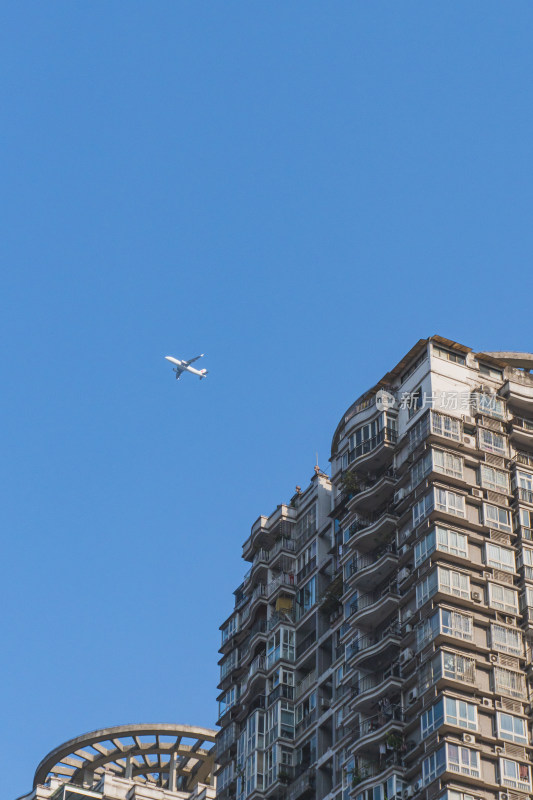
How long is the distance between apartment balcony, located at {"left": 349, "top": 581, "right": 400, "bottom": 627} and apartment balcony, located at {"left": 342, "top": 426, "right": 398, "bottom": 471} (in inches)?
306

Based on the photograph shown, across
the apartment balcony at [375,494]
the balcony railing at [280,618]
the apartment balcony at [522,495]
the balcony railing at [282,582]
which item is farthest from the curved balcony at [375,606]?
the balcony railing at [282,582]

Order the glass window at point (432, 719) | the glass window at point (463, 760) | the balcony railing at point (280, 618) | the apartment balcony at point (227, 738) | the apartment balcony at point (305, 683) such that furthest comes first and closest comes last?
the apartment balcony at point (227, 738), the balcony railing at point (280, 618), the apartment balcony at point (305, 683), the glass window at point (432, 719), the glass window at point (463, 760)

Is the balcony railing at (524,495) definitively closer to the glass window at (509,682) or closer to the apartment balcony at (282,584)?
the glass window at (509,682)

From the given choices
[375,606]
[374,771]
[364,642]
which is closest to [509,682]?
[374,771]

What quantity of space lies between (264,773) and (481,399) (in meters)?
23.7

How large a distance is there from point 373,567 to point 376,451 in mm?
7510

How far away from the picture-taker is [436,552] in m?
72.7

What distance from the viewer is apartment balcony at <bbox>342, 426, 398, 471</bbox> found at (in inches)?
3206

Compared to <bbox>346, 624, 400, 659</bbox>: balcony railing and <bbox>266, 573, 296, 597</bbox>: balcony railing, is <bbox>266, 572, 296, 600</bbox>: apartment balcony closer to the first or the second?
<bbox>266, 573, 296, 597</bbox>: balcony railing

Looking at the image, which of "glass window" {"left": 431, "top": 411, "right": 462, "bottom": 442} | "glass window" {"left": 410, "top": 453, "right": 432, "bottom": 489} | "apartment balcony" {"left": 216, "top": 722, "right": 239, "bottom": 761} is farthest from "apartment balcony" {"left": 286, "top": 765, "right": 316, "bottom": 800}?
"glass window" {"left": 431, "top": 411, "right": 462, "bottom": 442}

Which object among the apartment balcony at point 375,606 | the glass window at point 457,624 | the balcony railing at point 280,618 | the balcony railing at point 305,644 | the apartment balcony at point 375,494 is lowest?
the glass window at point 457,624

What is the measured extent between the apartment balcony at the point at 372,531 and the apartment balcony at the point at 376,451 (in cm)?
293

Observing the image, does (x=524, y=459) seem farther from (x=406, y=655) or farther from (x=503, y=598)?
(x=406, y=655)

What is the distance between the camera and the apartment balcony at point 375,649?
73.2 meters
